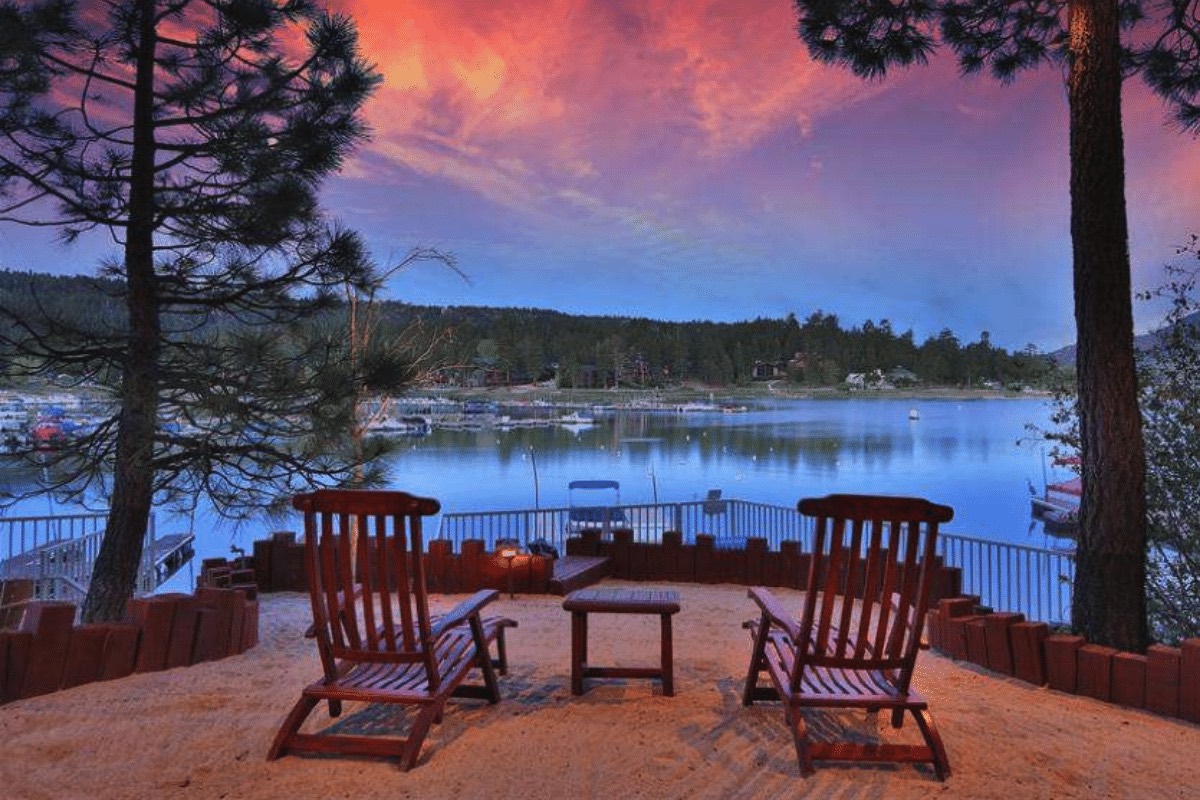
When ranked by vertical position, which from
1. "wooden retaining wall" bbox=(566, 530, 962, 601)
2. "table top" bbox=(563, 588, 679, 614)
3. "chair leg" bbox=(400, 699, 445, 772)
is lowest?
"wooden retaining wall" bbox=(566, 530, 962, 601)

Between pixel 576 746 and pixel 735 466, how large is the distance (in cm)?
3752

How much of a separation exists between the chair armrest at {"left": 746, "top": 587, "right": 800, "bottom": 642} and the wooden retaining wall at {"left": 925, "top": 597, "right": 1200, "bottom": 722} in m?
1.65

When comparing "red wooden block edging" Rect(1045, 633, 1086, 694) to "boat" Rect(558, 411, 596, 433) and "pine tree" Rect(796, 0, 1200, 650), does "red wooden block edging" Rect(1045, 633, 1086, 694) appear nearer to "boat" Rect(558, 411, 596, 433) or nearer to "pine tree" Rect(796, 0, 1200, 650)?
"pine tree" Rect(796, 0, 1200, 650)

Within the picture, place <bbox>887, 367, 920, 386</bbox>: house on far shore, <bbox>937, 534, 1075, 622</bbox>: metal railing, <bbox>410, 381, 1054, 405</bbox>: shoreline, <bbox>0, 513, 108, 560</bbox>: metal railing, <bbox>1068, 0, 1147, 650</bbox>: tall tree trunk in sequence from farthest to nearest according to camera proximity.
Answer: <bbox>410, 381, 1054, 405</bbox>: shoreline → <bbox>887, 367, 920, 386</bbox>: house on far shore → <bbox>0, 513, 108, 560</bbox>: metal railing → <bbox>937, 534, 1075, 622</bbox>: metal railing → <bbox>1068, 0, 1147, 650</bbox>: tall tree trunk

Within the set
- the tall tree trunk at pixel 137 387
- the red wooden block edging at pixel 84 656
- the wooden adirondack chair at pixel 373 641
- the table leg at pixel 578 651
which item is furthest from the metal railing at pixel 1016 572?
the tall tree trunk at pixel 137 387

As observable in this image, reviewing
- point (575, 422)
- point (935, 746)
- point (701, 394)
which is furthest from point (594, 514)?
point (701, 394)

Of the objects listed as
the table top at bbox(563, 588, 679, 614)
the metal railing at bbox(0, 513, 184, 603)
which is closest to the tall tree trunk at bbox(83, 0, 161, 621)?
the metal railing at bbox(0, 513, 184, 603)

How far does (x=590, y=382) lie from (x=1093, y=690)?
6037cm

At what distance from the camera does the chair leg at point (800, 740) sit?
2703 millimetres

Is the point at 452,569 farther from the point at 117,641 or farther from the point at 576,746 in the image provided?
the point at 576,746

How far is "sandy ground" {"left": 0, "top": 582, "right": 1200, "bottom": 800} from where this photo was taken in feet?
8.52

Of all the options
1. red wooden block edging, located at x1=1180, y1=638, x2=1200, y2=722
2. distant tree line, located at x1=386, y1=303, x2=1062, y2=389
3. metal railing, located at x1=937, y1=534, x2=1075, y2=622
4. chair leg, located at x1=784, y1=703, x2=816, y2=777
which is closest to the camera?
chair leg, located at x1=784, y1=703, x2=816, y2=777

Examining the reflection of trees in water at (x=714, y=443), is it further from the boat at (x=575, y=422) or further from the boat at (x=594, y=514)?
the boat at (x=594, y=514)

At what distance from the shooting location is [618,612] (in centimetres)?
366
